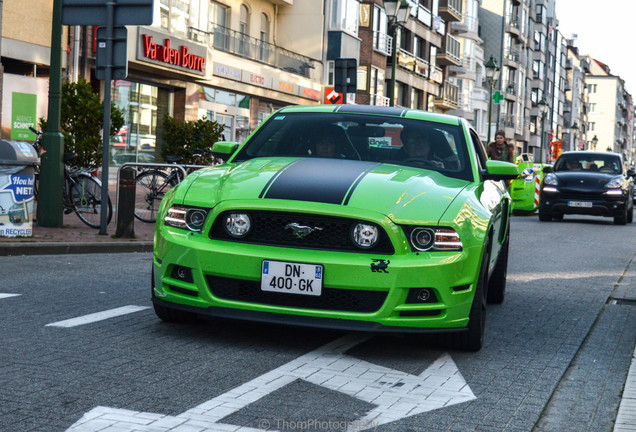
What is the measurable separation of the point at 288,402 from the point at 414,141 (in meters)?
2.94

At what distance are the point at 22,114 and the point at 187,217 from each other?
1984cm

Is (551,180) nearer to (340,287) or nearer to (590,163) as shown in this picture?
(590,163)

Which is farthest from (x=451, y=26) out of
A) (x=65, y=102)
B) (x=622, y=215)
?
(x=65, y=102)

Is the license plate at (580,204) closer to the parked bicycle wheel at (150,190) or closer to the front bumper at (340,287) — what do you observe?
the parked bicycle wheel at (150,190)

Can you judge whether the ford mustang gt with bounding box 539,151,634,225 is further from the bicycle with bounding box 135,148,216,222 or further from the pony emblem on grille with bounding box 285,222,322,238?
the pony emblem on grille with bounding box 285,222,322,238

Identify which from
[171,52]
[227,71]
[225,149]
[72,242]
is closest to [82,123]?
[72,242]

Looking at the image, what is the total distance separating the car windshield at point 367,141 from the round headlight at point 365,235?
1.33 metres

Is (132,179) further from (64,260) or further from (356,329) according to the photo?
(356,329)

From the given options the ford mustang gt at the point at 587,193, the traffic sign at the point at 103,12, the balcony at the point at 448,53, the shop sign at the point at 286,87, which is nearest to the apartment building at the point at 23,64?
the traffic sign at the point at 103,12

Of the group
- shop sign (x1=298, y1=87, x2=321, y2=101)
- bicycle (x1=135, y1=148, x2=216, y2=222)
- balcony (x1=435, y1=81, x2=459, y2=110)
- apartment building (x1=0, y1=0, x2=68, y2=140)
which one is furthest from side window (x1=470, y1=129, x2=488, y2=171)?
balcony (x1=435, y1=81, x2=459, y2=110)

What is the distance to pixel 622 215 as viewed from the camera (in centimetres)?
2323

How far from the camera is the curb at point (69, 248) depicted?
36.5 ft

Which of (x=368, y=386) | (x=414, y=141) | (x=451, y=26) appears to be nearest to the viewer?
(x=368, y=386)

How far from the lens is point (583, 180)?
23.1 metres
